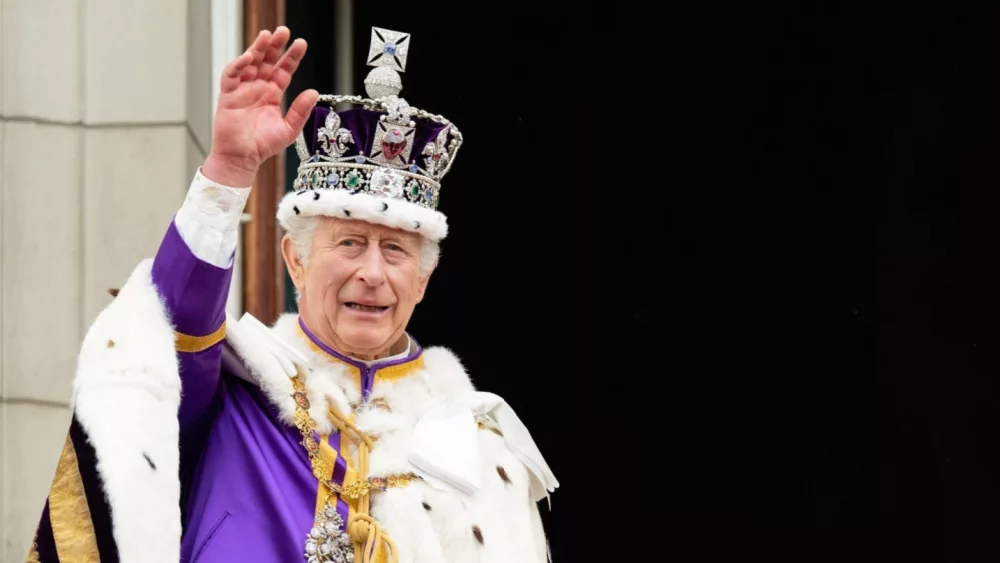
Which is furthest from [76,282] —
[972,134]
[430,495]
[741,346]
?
[972,134]

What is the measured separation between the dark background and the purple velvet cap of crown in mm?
1492

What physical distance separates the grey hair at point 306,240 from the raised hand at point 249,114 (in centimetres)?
39

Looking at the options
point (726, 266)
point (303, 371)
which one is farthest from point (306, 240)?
point (726, 266)

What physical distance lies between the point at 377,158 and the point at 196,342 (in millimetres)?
582

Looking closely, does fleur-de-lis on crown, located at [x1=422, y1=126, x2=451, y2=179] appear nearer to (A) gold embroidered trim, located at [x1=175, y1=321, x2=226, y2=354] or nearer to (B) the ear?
(B) the ear

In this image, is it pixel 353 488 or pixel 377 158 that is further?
pixel 377 158

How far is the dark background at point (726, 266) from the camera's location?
3852mm

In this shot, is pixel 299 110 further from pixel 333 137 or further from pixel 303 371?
pixel 303 371

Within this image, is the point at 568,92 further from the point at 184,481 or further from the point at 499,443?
the point at 184,481

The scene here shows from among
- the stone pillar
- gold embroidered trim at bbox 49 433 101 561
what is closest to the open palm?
gold embroidered trim at bbox 49 433 101 561

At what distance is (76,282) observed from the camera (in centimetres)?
319

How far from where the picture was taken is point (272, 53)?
74.7 inches

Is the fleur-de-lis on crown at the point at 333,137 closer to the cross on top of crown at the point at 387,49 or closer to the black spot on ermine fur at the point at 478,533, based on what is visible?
the cross on top of crown at the point at 387,49

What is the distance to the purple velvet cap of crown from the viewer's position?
7.61 feet
